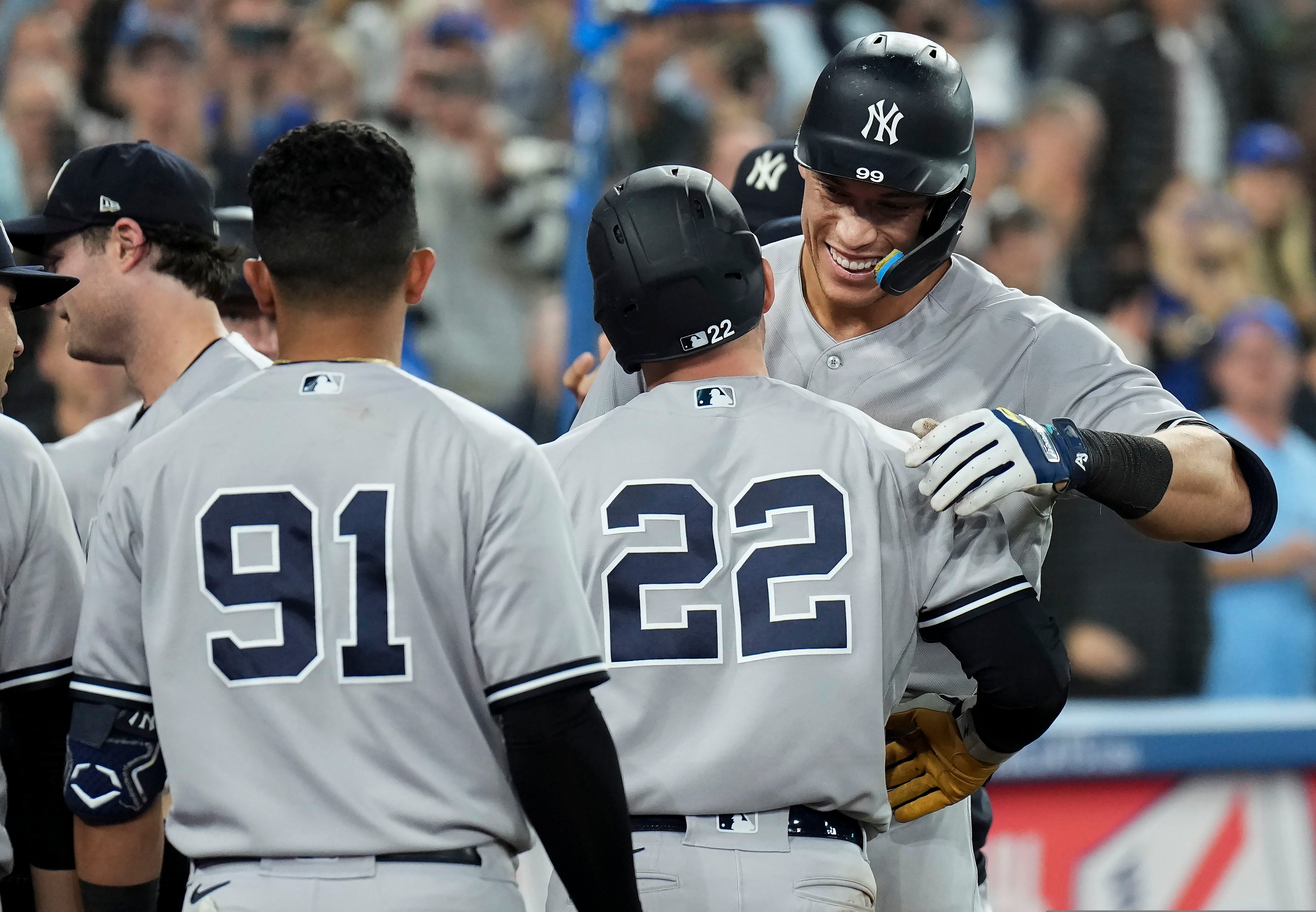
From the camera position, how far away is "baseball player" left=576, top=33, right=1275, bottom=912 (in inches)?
106

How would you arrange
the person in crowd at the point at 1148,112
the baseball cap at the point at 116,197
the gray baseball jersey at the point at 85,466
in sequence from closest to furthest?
the baseball cap at the point at 116,197 < the gray baseball jersey at the point at 85,466 < the person in crowd at the point at 1148,112

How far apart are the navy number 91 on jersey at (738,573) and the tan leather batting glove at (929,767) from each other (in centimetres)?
52

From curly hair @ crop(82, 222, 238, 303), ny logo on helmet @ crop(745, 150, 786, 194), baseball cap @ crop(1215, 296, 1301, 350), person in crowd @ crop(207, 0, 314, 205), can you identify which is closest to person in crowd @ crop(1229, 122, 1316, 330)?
baseball cap @ crop(1215, 296, 1301, 350)

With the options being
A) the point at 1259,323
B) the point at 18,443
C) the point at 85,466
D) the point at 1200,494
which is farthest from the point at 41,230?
the point at 1259,323

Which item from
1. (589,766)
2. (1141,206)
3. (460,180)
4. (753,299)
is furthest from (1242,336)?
(589,766)

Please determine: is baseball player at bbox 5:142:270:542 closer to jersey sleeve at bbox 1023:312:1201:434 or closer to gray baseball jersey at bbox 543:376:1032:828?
gray baseball jersey at bbox 543:376:1032:828

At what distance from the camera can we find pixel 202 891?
6.67 feet

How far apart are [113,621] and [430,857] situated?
568 millimetres

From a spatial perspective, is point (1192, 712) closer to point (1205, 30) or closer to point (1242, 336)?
point (1242, 336)

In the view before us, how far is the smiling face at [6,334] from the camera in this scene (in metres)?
2.62

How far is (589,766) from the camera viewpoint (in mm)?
1975

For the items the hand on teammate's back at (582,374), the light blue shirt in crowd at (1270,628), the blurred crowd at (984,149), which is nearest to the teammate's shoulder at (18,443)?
the hand on teammate's back at (582,374)

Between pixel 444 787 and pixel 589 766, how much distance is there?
20 centimetres

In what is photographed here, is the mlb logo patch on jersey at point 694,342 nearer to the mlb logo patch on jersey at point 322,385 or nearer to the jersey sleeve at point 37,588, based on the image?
the mlb logo patch on jersey at point 322,385
